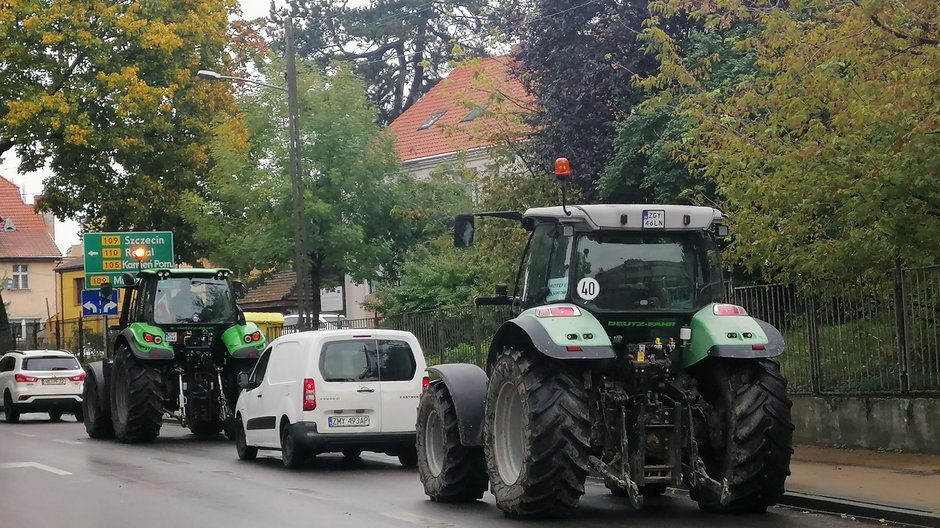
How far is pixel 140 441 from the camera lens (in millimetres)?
22922

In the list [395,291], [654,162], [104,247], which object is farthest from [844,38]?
[104,247]

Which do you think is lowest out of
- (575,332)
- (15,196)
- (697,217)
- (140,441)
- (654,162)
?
(140,441)

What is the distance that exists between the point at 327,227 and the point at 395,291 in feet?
8.24

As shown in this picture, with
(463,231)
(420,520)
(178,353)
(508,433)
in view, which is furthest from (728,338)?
(178,353)

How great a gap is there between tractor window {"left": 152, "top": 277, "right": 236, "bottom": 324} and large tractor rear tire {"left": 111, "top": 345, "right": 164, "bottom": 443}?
912 millimetres

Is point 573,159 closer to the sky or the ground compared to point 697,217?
closer to the sky

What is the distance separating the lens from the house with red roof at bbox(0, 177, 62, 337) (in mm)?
85625

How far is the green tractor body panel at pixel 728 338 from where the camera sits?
11.4 meters

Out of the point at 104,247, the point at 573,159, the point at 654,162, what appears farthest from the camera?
the point at 104,247

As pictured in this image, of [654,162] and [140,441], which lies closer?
[140,441]

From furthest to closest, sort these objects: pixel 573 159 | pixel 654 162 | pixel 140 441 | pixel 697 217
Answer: pixel 573 159 < pixel 654 162 < pixel 140 441 < pixel 697 217

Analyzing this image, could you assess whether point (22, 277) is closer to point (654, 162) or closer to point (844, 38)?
point (654, 162)

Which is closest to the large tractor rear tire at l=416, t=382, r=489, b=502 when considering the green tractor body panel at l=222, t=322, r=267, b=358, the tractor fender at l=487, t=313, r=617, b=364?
the tractor fender at l=487, t=313, r=617, b=364

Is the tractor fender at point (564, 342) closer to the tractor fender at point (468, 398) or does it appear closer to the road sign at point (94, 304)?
the tractor fender at point (468, 398)
